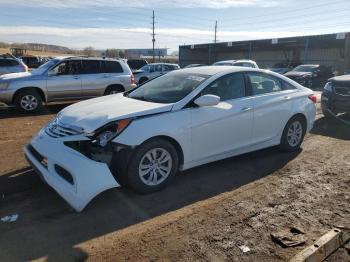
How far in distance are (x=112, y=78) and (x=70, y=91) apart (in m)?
1.49

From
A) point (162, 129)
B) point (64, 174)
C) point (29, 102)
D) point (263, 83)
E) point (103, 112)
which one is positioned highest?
point (263, 83)

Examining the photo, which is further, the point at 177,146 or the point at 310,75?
the point at 310,75

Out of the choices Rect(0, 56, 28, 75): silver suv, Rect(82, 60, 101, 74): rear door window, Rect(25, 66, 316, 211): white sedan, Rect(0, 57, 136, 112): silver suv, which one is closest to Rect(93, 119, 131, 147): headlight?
Rect(25, 66, 316, 211): white sedan

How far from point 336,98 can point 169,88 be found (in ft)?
19.3

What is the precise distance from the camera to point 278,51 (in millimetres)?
48375

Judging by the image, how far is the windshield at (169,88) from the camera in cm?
529

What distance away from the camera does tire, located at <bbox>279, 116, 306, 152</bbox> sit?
6547 millimetres

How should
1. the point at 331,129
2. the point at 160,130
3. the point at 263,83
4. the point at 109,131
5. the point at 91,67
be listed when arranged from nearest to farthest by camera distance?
1. the point at 109,131
2. the point at 160,130
3. the point at 263,83
4. the point at 331,129
5. the point at 91,67

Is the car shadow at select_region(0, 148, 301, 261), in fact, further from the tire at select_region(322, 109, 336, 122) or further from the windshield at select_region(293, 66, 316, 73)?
the windshield at select_region(293, 66, 316, 73)

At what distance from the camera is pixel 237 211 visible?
170 inches

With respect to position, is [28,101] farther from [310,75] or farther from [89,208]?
[310,75]

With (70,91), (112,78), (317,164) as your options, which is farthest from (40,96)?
(317,164)

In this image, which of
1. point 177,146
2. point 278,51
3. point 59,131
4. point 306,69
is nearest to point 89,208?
point 59,131

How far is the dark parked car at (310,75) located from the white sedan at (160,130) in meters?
17.5
